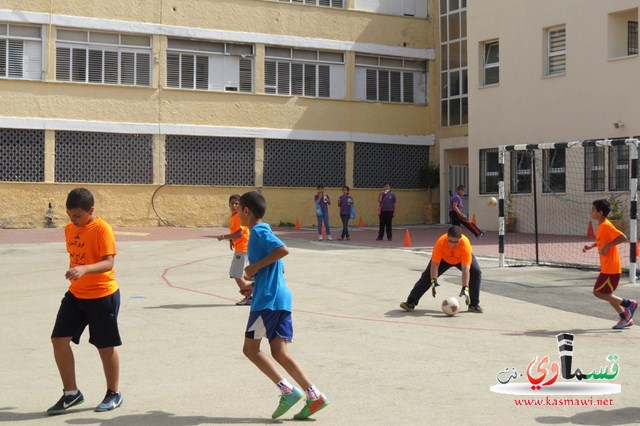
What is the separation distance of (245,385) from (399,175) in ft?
100

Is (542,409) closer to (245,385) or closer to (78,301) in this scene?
(245,385)

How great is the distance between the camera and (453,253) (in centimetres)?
1334

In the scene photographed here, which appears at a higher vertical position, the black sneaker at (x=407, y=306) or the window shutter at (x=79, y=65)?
the window shutter at (x=79, y=65)

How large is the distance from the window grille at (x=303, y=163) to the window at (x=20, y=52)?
28.1 ft

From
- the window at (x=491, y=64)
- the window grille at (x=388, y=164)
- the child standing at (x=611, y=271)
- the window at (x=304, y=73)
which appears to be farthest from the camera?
the window grille at (x=388, y=164)

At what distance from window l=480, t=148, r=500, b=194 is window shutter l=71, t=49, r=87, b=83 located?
13930 millimetres

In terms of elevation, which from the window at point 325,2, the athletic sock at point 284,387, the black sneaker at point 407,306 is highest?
the window at point 325,2

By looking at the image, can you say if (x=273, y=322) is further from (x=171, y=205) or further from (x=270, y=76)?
(x=270, y=76)

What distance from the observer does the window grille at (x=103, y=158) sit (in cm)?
3278

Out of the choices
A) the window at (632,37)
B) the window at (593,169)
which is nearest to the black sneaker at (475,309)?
the window at (593,169)

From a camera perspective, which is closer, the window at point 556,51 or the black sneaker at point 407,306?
the black sneaker at point 407,306

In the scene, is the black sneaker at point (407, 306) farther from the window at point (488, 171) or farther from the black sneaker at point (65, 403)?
the window at point (488, 171)

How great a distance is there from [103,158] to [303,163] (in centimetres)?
754

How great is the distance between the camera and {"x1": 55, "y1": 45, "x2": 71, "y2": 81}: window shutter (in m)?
33.0
